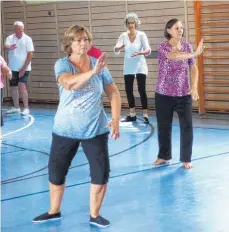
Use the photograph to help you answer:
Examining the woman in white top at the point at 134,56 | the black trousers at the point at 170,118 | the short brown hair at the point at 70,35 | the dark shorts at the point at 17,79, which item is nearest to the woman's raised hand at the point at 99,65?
the short brown hair at the point at 70,35

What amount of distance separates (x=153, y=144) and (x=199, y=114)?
282 centimetres

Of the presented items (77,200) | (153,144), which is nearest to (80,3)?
(153,144)

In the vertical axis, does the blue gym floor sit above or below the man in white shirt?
below

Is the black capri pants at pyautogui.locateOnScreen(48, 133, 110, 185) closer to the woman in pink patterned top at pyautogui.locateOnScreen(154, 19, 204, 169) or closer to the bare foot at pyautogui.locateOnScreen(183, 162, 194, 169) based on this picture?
the woman in pink patterned top at pyautogui.locateOnScreen(154, 19, 204, 169)

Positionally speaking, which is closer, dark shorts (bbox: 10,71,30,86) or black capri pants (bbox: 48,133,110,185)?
black capri pants (bbox: 48,133,110,185)

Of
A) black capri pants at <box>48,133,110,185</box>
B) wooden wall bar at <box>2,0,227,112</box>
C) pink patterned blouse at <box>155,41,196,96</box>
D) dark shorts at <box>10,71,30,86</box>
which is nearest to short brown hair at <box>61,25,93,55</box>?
black capri pants at <box>48,133,110,185</box>

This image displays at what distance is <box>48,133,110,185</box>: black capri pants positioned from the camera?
489 centimetres

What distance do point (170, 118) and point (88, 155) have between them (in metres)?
2.27

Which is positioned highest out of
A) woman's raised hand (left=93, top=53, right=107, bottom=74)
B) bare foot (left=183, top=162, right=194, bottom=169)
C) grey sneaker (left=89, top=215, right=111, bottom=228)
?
woman's raised hand (left=93, top=53, right=107, bottom=74)

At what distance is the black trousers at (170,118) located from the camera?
688 cm

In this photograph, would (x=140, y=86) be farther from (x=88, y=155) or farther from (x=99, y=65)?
(x=99, y=65)

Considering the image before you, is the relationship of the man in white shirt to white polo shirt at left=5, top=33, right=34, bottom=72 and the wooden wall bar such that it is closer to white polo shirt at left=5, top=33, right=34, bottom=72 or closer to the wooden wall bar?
white polo shirt at left=5, top=33, right=34, bottom=72

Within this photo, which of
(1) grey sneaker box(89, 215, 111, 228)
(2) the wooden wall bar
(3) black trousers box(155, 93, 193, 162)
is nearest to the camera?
(1) grey sneaker box(89, 215, 111, 228)

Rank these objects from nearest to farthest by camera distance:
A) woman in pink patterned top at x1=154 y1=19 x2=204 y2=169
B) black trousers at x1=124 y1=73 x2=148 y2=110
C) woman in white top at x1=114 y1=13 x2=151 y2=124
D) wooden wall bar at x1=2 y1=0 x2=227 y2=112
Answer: woman in pink patterned top at x1=154 y1=19 x2=204 y2=169 < woman in white top at x1=114 y1=13 x2=151 y2=124 < black trousers at x1=124 y1=73 x2=148 y2=110 < wooden wall bar at x1=2 y1=0 x2=227 y2=112
